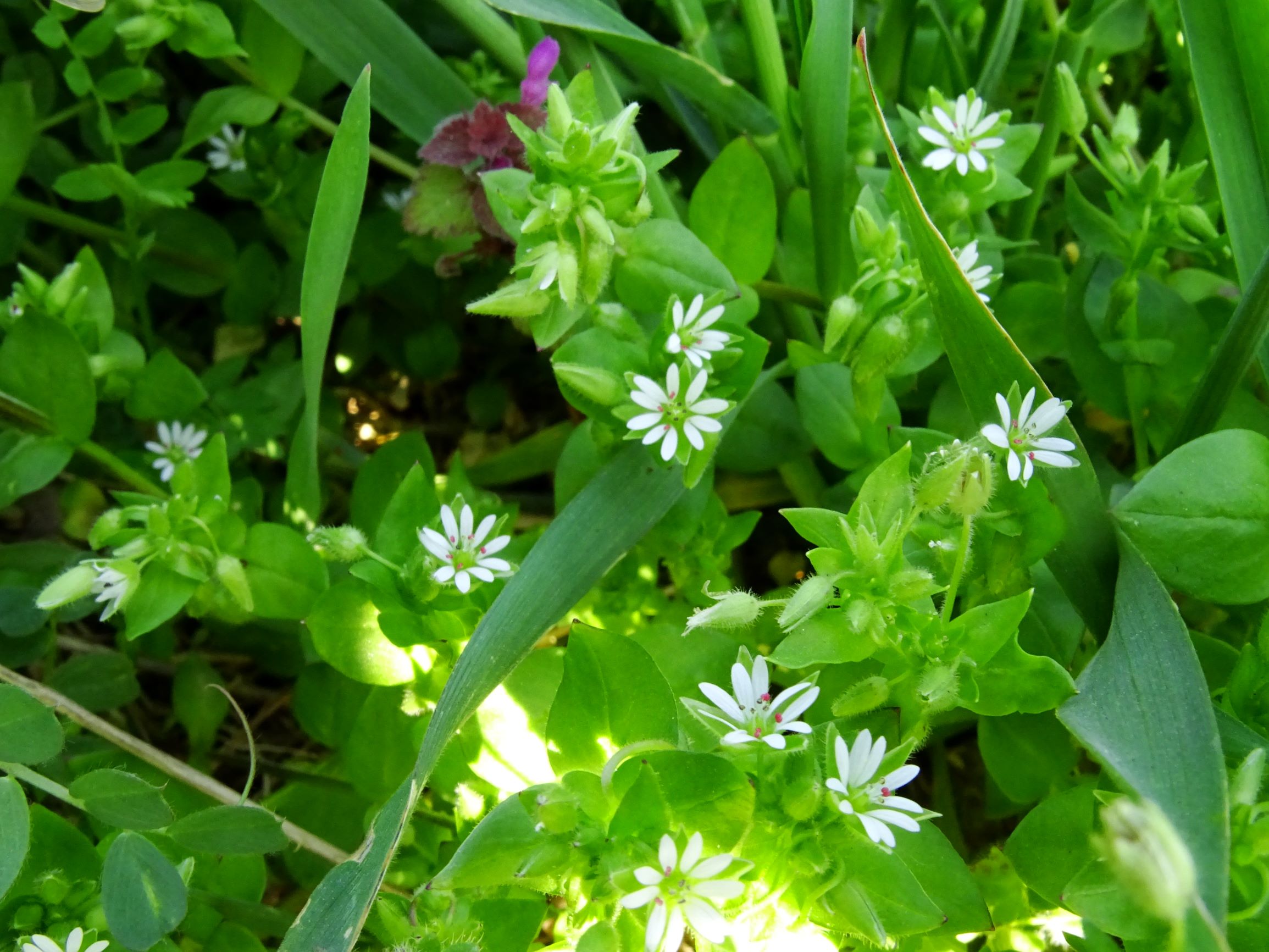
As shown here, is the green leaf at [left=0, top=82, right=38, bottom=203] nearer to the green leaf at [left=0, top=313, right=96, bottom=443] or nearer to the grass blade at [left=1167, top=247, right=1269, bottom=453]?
the green leaf at [left=0, top=313, right=96, bottom=443]

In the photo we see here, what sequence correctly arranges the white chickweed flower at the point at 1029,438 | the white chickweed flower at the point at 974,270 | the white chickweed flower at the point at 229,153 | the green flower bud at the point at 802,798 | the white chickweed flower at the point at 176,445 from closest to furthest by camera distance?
the green flower bud at the point at 802,798 → the white chickweed flower at the point at 1029,438 → the white chickweed flower at the point at 974,270 → the white chickweed flower at the point at 176,445 → the white chickweed flower at the point at 229,153

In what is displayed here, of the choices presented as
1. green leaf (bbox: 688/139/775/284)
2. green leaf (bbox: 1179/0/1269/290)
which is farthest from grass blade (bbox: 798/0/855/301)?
green leaf (bbox: 1179/0/1269/290)

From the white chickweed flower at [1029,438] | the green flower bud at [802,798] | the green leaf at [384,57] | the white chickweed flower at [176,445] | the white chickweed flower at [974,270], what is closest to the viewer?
the green flower bud at [802,798]

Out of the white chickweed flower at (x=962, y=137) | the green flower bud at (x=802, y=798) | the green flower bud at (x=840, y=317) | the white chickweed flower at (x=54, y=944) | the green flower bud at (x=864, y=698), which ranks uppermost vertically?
the white chickweed flower at (x=962, y=137)

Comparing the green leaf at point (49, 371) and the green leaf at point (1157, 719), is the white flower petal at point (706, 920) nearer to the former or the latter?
the green leaf at point (1157, 719)

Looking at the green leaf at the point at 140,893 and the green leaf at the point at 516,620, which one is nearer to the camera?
the green leaf at the point at 516,620

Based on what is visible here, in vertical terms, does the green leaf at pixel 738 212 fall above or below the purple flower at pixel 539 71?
below

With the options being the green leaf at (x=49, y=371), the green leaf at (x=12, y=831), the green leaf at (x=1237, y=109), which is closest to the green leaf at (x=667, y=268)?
the green leaf at (x=1237, y=109)
